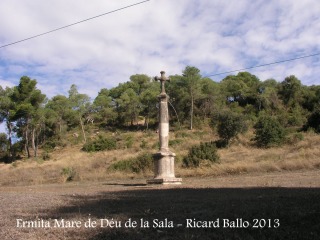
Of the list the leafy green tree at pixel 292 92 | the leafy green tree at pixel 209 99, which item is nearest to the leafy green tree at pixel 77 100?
the leafy green tree at pixel 209 99

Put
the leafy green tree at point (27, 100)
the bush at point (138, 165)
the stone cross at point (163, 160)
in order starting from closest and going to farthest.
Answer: the stone cross at point (163, 160)
the bush at point (138, 165)
the leafy green tree at point (27, 100)

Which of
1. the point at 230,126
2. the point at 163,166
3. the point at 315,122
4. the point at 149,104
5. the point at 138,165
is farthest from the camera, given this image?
the point at 149,104

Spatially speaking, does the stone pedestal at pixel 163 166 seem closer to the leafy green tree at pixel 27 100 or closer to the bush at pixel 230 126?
the bush at pixel 230 126

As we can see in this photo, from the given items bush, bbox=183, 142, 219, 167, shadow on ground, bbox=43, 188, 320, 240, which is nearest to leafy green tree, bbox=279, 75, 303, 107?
bush, bbox=183, 142, 219, 167

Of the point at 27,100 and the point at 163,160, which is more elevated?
the point at 27,100

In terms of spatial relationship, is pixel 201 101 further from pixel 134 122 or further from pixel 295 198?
pixel 295 198

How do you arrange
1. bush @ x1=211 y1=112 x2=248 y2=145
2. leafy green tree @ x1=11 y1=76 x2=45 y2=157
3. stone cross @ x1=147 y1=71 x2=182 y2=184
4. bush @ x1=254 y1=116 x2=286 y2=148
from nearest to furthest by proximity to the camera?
1. stone cross @ x1=147 y1=71 x2=182 y2=184
2. bush @ x1=254 y1=116 x2=286 y2=148
3. bush @ x1=211 y1=112 x2=248 y2=145
4. leafy green tree @ x1=11 y1=76 x2=45 y2=157

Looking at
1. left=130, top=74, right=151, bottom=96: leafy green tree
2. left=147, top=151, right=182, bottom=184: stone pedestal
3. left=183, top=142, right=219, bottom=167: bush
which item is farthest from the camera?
left=130, top=74, right=151, bottom=96: leafy green tree

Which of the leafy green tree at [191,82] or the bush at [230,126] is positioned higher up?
the leafy green tree at [191,82]

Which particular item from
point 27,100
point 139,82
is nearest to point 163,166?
point 27,100

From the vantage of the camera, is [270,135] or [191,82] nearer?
[270,135]

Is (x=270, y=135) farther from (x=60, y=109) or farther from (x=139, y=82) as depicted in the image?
(x=139, y=82)

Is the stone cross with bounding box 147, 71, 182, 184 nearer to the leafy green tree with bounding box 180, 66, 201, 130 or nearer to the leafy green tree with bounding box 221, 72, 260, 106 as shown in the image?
the leafy green tree with bounding box 180, 66, 201, 130

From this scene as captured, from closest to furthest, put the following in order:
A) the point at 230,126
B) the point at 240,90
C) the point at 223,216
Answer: the point at 223,216
the point at 230,126
the point at 240,90
